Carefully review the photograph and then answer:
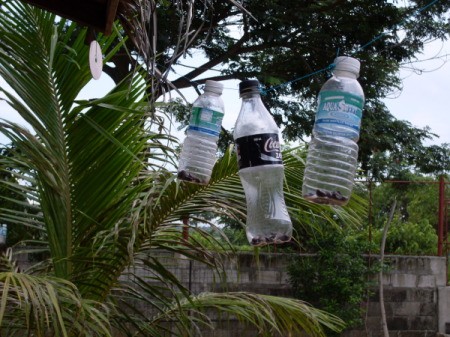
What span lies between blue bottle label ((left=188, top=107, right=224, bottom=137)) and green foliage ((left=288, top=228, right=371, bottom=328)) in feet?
19.2

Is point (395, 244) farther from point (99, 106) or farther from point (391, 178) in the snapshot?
point (99, 106)

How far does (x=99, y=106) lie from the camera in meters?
3.34

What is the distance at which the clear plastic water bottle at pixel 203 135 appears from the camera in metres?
1.98

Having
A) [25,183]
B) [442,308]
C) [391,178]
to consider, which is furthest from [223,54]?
[25,183]

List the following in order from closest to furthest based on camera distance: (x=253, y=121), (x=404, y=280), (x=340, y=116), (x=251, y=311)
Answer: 1. (x=340, y=116)
2. (x=253, y=121)
3. (x=251, y=311)
4. (x=404, y=280)

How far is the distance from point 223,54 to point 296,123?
1.22 metres

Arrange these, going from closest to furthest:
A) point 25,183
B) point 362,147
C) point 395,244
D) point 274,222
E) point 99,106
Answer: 1. point 274,222
2. point 99,106
3. point 25,183
4. point 362,147
5. point 395,244

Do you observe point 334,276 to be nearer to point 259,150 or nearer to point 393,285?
point 393,285

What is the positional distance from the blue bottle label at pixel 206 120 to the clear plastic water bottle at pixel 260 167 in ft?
0.35

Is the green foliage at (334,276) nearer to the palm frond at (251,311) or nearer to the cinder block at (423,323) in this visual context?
the cinder block at (423,323)

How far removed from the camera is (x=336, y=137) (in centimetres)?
172

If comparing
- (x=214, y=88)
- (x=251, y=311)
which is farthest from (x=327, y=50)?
(x=214, y=88)

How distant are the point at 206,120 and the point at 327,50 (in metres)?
6.81

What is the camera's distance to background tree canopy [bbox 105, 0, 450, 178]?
325 inches
